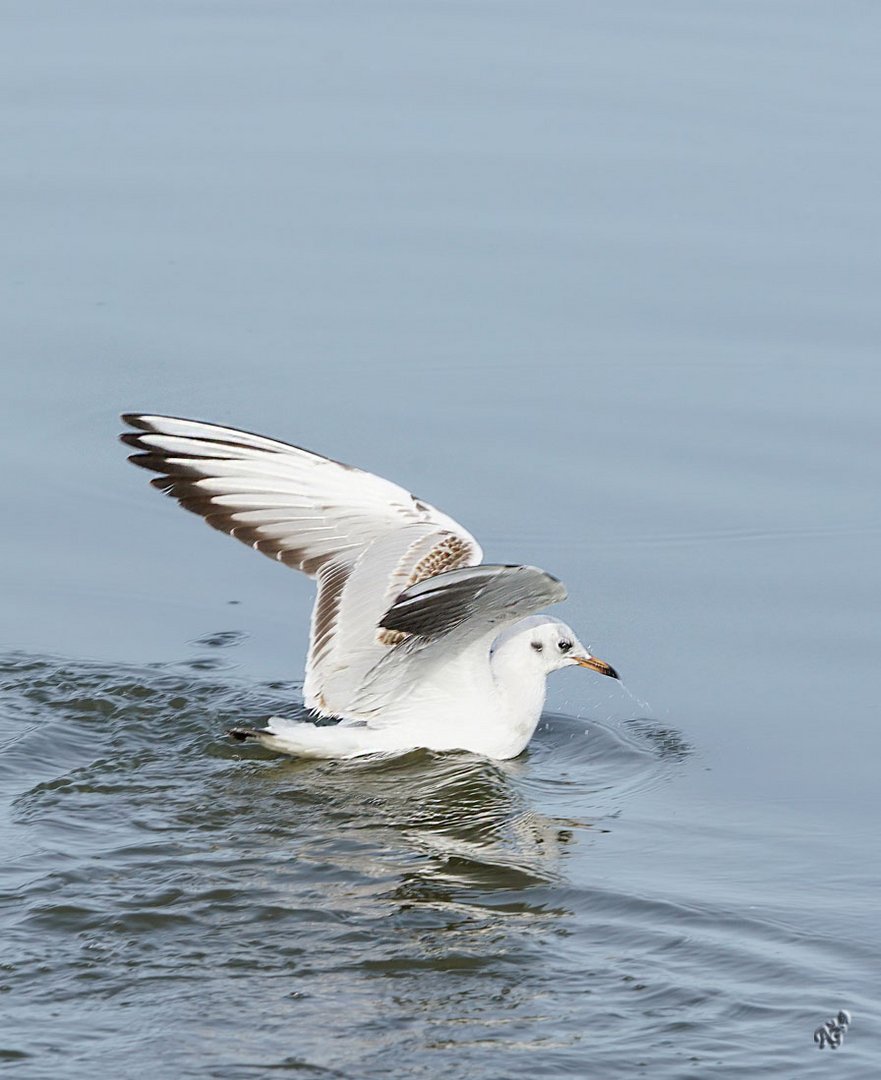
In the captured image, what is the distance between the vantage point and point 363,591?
368 inches

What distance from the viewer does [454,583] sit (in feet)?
25.4

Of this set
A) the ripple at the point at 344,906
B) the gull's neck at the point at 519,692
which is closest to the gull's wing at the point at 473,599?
the gull's neck at the point at 519,692

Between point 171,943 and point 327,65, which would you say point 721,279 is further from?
point 171,943

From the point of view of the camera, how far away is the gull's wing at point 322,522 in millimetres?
9258

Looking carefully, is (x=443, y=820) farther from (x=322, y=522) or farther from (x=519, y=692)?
(x=322, y=522)

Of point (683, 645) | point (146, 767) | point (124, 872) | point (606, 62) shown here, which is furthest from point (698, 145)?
point (124, 872)

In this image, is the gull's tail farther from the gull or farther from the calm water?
the calm water

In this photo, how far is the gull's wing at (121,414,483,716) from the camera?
30.4 ft

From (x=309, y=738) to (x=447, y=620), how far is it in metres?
0.91

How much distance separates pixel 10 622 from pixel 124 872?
295 cm

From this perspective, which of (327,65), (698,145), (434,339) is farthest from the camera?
(327,65)

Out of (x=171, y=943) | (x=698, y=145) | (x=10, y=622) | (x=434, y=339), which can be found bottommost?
(x=171, y=943)

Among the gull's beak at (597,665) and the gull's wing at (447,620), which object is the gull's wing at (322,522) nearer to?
the gull's wing at (447,620)

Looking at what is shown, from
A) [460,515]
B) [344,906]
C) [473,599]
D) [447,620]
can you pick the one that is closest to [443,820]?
[447,620]
